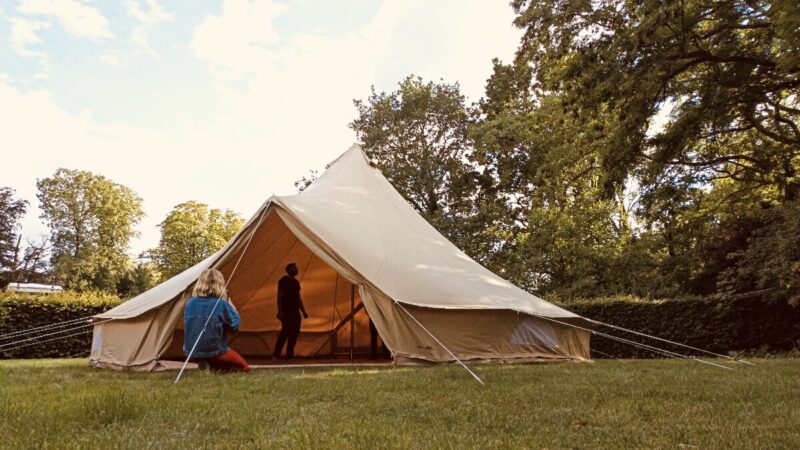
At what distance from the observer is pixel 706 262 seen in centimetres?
1508

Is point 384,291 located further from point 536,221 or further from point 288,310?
point 536,221

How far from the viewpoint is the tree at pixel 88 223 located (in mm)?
34344

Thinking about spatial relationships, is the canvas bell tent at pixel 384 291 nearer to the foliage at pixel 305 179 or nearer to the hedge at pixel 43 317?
the hedge at pixel 43 317

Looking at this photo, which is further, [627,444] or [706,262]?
[706,262]

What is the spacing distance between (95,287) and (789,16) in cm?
3641

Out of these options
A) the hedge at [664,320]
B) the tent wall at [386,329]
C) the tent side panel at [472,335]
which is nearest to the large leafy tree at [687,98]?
the hedge at [664,320]

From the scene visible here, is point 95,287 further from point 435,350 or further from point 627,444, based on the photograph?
point 627,444

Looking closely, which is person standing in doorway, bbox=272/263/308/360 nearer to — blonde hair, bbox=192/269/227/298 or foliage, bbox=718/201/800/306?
blonde hair, bbox=192/269/227/298

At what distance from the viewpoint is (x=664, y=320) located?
1257cm

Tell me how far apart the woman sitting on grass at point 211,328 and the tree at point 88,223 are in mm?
31161

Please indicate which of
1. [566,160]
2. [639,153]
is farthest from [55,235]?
[639,153]

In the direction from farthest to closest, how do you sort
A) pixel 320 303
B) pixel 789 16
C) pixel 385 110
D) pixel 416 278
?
pixel 385 110 < pixel 320 303 < pixel 416 278 < pixel 789 16

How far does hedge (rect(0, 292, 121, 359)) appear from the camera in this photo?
12.3m

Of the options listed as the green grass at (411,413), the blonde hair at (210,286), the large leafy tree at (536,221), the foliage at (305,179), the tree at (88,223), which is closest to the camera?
the green grass at (411,413)
